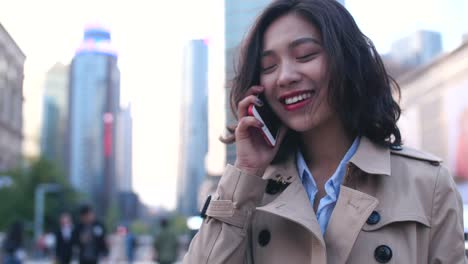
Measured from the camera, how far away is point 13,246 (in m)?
7.84

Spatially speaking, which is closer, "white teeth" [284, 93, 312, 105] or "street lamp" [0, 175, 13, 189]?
"white teeth" [284, 93, 312, 105]

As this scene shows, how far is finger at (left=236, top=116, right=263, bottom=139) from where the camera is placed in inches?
60.2

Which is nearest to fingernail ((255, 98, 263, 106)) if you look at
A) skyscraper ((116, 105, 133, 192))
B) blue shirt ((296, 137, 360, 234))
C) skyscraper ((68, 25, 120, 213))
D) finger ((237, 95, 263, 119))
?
finger ((237, 95, 263, 119))

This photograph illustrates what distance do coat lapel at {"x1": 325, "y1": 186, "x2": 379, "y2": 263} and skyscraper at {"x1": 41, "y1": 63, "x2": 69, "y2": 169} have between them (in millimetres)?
88952

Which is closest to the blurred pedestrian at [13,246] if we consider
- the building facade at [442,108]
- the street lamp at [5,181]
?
the building facade at [442,108]

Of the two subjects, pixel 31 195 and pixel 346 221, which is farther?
pixel 31 195

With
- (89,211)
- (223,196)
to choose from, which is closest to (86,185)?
(89,211)

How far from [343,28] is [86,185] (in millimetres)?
96378

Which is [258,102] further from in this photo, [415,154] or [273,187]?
[415,154]

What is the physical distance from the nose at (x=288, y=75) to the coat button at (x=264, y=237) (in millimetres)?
399

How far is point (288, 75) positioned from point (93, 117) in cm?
9713

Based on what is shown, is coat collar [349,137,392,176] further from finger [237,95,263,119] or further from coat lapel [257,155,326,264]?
finger [237,95,263,119]

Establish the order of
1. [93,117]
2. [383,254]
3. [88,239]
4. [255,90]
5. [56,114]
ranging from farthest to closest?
[93,117], [56,114], [88,239], [255,90], [383,254]

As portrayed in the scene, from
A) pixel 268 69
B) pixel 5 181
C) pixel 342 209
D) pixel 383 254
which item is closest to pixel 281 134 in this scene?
pixel 268 69
